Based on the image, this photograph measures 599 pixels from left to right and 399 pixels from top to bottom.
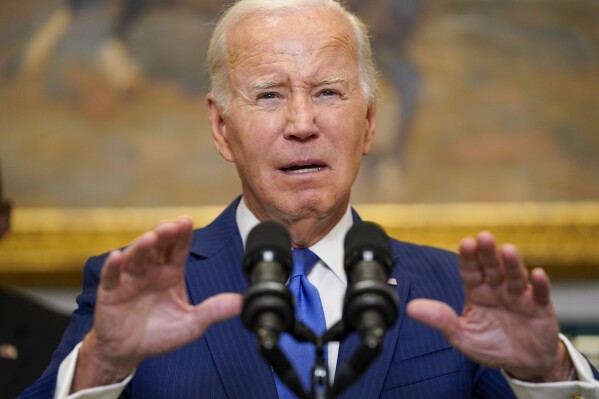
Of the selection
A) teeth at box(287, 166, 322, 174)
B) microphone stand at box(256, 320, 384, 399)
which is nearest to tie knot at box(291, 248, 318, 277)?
teeth at box(287, 166, 322, 174)

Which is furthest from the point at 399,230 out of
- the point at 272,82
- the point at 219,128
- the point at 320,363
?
the point at 320,363

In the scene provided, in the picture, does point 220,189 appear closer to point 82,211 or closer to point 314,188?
point 82,211

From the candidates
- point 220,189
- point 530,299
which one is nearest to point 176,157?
point 220,189

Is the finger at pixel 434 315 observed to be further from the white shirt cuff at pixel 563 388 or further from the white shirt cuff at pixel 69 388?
the white shirt cuff at pixel 69 388

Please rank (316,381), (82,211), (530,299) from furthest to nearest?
1. (82,211)
2. (530,299)
3. (316,381)

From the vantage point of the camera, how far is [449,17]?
15.6ft

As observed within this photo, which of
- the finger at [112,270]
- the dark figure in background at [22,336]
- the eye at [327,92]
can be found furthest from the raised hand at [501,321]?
the dark figure in background at [22,336]

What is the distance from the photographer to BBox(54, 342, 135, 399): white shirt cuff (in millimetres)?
2090

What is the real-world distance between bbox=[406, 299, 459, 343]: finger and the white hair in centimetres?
95

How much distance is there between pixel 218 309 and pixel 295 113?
77 centimetres

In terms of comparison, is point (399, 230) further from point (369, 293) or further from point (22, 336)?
point (369, 293)

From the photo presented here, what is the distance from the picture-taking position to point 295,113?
A: 8.64 feet

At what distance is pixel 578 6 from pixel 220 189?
6.07 ft

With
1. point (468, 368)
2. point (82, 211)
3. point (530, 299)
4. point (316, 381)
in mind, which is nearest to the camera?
point (316, 381)
